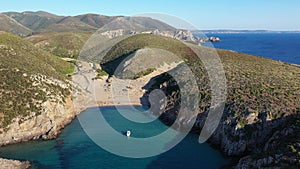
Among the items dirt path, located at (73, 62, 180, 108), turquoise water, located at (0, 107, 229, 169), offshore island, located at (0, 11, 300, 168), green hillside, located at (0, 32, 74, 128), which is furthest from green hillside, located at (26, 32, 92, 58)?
turquoise water, located at (0, 107, 229, 169)

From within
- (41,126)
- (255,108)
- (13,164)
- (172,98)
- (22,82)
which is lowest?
(13,164)

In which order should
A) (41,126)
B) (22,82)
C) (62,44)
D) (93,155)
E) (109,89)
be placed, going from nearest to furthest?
(93,155), (41,126), (22,82), (109,89), (62,44)

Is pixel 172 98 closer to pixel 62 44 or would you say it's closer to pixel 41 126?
pixel 41 126

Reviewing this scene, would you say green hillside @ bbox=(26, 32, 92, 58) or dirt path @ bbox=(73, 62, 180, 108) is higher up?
green hillside @ bbox=(26, 32, 92, 58)

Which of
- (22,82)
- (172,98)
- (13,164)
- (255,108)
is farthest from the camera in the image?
(172,98)

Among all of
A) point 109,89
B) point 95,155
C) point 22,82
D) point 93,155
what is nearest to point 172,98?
point 109,89

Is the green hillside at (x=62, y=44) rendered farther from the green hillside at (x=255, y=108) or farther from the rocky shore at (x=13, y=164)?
the rocky shore at (x=13, y=164)

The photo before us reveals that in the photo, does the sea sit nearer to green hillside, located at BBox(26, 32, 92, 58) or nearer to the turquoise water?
the turquoise water
